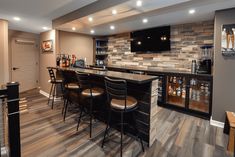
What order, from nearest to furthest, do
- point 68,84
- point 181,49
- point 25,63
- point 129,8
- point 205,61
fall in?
point 129,8, point 68,84, point 205,61, point 181,49, point 25,63

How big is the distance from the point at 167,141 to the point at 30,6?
3.76m

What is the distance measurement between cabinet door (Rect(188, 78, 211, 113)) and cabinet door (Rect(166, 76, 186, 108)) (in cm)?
19

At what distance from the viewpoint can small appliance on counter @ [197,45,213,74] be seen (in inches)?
137

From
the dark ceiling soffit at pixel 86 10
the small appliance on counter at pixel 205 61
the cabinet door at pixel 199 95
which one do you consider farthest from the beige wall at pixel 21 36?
the small appliance on counter at pixel 205 61

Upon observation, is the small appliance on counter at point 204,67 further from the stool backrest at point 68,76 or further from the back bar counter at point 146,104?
the stool backrest at point 68,76

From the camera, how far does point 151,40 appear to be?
4.59 metres

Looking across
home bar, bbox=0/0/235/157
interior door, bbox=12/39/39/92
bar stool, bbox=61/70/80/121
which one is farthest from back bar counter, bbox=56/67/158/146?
interior door, bbox=12/39/39/92

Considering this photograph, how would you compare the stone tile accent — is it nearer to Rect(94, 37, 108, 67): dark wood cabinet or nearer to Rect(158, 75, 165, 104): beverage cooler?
Rect(158, 75, 165, 104): beverage cooler

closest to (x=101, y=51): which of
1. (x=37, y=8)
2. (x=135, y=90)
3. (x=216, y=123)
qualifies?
(x=37, y=8)

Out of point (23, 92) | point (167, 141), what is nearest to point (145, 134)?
point (167, 141)

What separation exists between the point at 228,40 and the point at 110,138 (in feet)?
9.42

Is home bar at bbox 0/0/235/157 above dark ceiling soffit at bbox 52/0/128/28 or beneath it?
beneath

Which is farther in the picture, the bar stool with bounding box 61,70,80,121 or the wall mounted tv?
the wall mounted tv

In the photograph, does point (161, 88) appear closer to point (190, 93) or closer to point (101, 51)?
point (190, 93)
